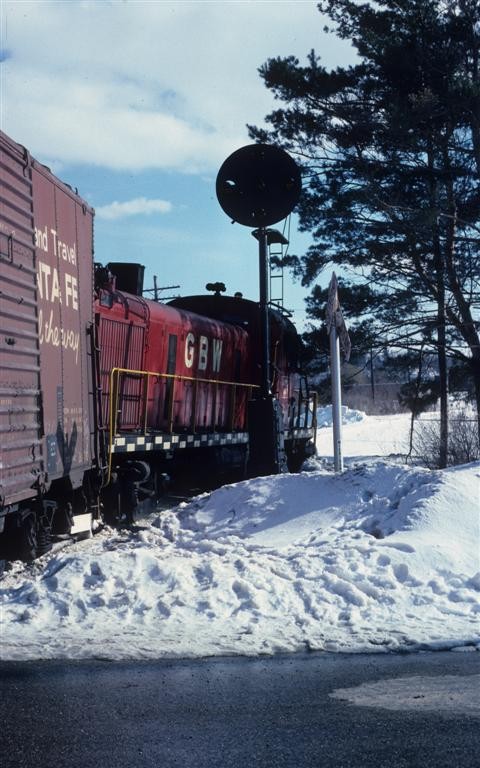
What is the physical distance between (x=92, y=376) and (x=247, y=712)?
5940mm

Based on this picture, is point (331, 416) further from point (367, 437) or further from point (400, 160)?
point (400, 160)

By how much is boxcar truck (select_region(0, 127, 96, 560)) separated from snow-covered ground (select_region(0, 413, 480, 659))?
0.60 m

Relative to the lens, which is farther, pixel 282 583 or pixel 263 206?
pixel 263 206

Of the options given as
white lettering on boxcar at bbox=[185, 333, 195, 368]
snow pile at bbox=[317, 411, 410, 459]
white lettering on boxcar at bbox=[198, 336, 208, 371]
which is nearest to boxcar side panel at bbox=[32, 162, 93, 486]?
white lettering on boxcar at bbox=[185, 333, 195, 368]

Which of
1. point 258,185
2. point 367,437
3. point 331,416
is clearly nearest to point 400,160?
point 258,185

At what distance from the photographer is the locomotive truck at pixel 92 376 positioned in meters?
7.09

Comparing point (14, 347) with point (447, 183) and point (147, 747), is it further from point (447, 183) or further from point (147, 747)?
point (447, 183)

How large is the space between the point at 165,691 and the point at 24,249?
4.08 metres

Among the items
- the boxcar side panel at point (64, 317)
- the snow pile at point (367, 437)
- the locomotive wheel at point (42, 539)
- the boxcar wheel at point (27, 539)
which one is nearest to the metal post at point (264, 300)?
the boxcar side panel at point (64, 317)

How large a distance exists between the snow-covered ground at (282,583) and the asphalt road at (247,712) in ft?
1.28

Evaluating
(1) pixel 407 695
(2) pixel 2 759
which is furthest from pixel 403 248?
(2) pixel 2 759

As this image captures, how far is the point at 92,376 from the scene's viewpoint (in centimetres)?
977

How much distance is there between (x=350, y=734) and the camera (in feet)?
13.0

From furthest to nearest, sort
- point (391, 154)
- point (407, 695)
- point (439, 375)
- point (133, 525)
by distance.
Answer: point (439, 375) < point (391, 154) < point (133, 525) < point (407, 695)
